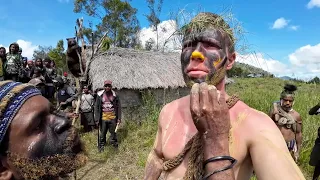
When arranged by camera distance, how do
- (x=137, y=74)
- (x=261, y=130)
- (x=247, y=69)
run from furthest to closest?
(x=137, y=74) → (x=247, y=69) → (x=261, y=130)

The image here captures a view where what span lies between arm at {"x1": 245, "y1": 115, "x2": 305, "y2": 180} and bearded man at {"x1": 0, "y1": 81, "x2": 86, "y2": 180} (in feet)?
2.68

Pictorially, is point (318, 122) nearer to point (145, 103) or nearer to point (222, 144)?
point (145, 103)

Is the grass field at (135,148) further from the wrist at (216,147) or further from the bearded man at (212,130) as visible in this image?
the wrist at (216,147)

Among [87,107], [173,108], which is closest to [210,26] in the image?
[173,108]

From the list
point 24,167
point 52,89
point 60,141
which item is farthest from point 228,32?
point 52,89

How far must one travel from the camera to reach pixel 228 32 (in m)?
1.80

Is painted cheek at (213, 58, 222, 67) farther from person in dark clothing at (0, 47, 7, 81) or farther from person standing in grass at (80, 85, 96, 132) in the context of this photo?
person standing in grass at (80, 85, 96, 132)

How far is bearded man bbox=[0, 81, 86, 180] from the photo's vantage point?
112cm

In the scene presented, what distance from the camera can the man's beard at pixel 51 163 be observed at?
45.1 inches

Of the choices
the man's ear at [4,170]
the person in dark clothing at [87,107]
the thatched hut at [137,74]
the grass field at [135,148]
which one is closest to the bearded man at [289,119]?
the grass field at [135,148]

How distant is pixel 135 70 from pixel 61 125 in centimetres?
1181

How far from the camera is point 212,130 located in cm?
127

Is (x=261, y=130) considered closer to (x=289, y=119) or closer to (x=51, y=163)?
(x=51, y=163)

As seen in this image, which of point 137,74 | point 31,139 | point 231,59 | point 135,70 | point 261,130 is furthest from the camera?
point 135,70
